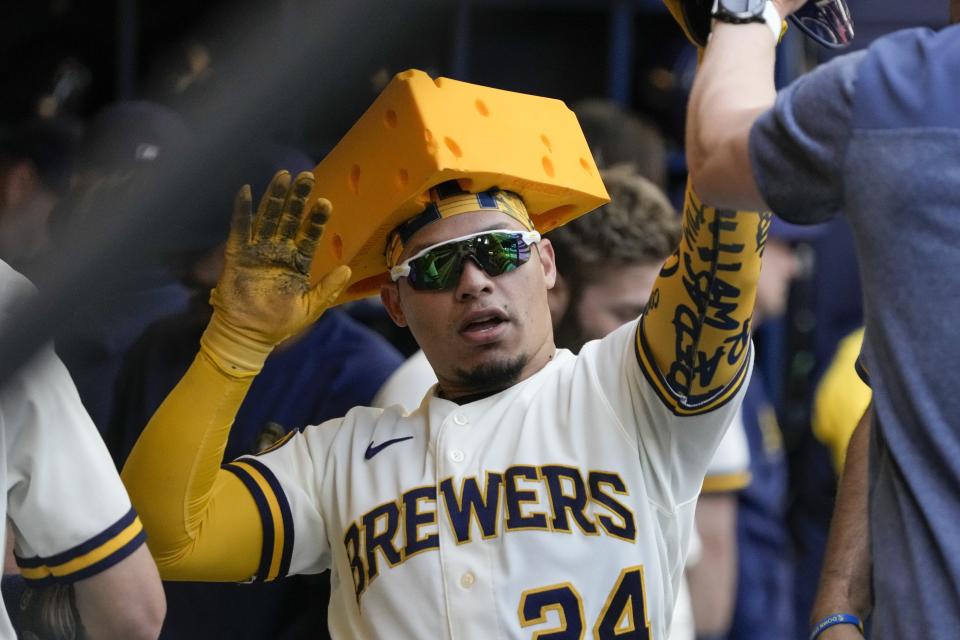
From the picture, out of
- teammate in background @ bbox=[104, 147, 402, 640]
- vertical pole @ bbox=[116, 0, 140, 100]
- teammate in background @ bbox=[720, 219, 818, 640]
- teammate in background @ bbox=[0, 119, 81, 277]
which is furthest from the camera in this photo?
vertical pole @ bbox=[116, 0, 140, 100]

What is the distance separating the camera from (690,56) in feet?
18.2

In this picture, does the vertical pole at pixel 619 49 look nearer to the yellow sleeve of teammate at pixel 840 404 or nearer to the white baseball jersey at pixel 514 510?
the yellow sleeve of teammate at pixel 840 404

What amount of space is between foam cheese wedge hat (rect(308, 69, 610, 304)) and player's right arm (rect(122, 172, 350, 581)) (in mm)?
183

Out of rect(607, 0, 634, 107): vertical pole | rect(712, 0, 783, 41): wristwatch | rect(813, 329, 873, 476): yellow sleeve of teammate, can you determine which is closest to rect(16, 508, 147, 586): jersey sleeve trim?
rect(712, 0, 783, 41): wristwatch

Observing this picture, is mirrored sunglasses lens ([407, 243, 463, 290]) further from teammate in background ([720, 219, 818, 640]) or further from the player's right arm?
teammate in background ([720, 219, 818, 640])

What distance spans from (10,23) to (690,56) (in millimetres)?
2374

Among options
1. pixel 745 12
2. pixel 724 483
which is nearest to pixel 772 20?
pixel 745 12

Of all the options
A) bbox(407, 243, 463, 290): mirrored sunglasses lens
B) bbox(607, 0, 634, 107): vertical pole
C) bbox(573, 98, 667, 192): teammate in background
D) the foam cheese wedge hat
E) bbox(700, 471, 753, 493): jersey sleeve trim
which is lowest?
bbox(700, 471, 753, 493): jersey sleeve trim

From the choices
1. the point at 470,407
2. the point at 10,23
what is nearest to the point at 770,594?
the point at 470,407

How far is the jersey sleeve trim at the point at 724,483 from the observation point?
13.0 feet

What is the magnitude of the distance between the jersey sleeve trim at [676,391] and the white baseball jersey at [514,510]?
0.02m

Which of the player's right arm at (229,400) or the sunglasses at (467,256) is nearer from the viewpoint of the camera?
the player's right arm at (229,400)

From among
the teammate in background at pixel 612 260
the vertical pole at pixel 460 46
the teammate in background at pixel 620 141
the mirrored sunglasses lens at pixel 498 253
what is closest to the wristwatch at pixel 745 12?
the mirrored sunglasses lens at pixel 498 253

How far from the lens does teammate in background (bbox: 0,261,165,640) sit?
7.22ft
